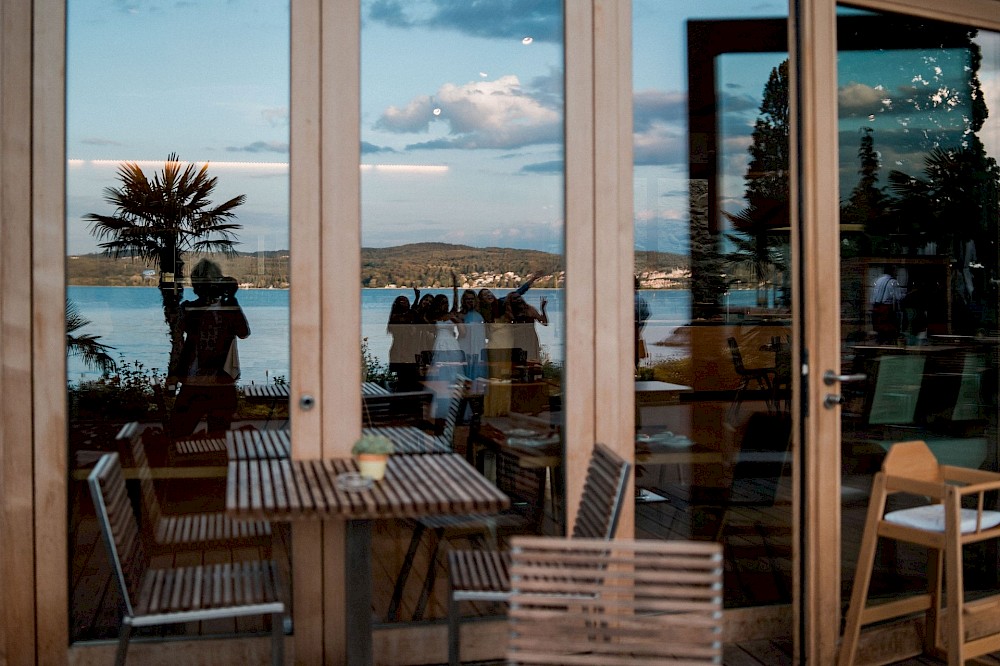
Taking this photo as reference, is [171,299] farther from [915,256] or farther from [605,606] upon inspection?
[605,606]

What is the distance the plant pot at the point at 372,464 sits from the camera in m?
2.46

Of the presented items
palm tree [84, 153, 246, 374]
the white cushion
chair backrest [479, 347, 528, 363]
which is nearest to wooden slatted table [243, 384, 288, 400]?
chair backrest [479, 347, 528, 363]

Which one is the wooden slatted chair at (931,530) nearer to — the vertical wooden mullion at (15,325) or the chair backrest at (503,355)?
the chair backrest at (503,355)

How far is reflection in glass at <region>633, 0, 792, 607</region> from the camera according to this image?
139 inches

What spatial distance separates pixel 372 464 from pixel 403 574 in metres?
0.79

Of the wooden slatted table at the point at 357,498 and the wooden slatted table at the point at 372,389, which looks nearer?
the wooden slatted table at the point at 357,498

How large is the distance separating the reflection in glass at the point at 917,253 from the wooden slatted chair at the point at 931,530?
20 cm

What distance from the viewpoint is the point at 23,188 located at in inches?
108

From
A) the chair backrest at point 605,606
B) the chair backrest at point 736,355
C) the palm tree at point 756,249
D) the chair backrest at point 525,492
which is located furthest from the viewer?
the chair backrest at point 736,355

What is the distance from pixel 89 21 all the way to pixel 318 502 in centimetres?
221

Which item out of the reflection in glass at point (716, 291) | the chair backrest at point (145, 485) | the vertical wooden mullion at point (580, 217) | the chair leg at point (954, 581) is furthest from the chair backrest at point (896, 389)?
the chair backrest at point (145, 485)

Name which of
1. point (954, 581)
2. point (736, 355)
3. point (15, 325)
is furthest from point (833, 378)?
point (15, 325)

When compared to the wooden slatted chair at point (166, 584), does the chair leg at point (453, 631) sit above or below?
below

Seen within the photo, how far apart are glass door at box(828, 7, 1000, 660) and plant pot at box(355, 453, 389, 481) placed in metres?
1.75
